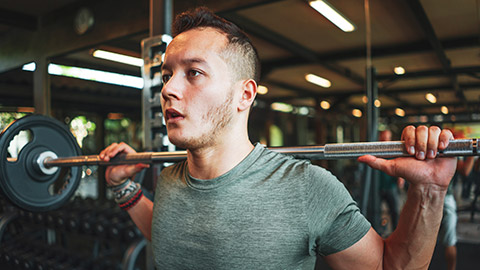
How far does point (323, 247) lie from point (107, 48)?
264 centimetres

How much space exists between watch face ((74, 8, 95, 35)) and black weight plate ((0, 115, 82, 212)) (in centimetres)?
174

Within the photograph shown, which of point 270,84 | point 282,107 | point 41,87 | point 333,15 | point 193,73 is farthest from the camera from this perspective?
point 270,84

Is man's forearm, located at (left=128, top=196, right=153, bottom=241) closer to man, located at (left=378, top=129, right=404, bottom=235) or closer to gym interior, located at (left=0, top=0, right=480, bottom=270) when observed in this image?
gym interior, located at (left=0, top=0, right=480, bottom=270)

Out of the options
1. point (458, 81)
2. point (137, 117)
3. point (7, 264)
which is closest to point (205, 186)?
point (458, 81)

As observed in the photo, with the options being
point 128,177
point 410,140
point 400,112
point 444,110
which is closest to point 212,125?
point 410,140

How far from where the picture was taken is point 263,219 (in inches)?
31.9

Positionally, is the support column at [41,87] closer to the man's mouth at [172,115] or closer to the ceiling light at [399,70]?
the man's mouth at [172,115]

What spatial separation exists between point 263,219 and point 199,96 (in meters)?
0.33

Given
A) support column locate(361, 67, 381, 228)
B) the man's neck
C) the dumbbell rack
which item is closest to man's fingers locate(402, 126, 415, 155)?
the man's neck

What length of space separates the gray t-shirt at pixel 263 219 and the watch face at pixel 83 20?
2.51m

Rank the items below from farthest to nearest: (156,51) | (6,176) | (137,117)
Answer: (137,117) → (156,51) → (6,176)

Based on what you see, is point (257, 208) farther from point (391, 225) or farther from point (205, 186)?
point (391, 225)

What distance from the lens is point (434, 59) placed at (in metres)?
2.12

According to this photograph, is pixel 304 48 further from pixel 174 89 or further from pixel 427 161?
pixel 427 161
